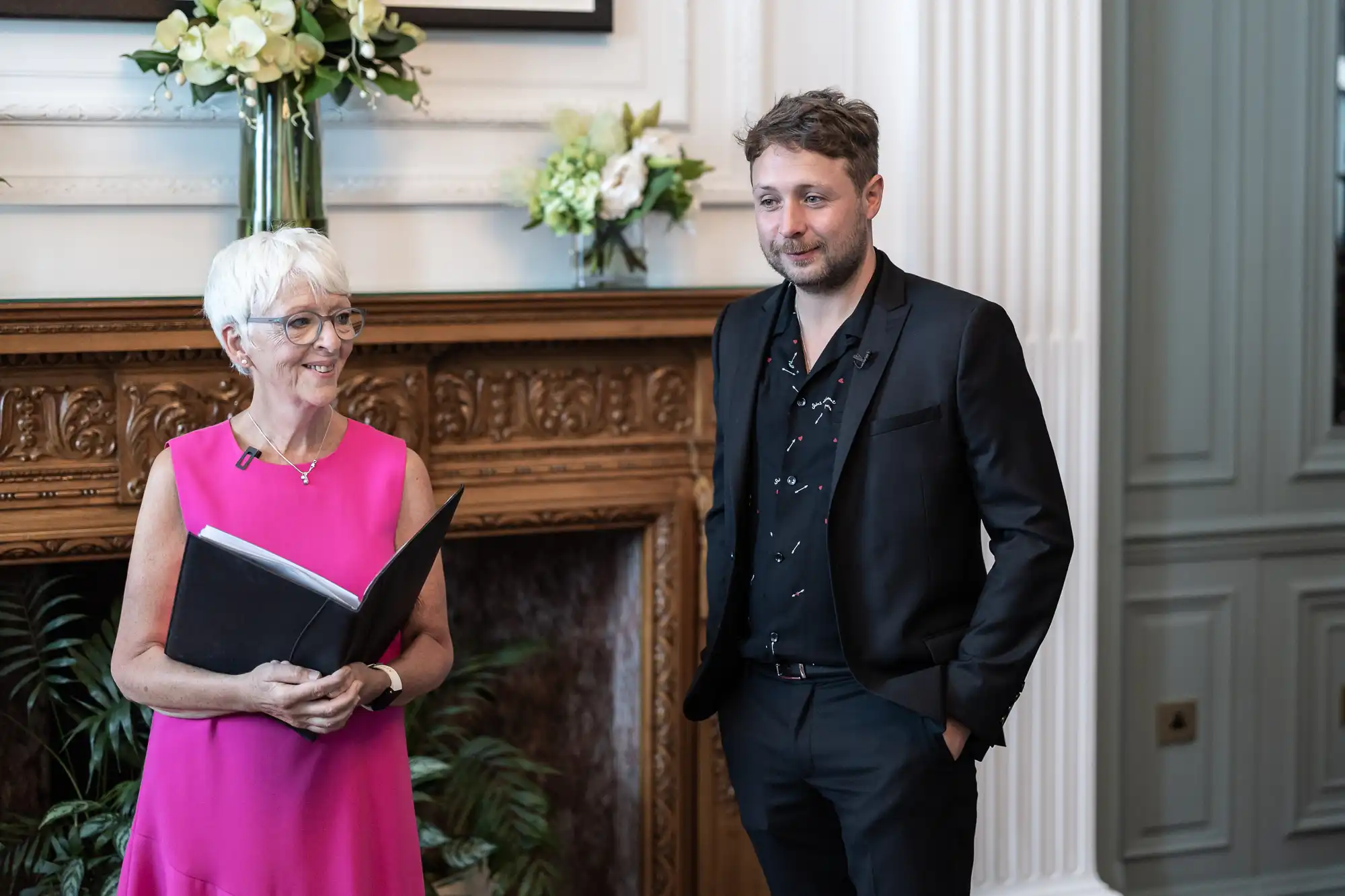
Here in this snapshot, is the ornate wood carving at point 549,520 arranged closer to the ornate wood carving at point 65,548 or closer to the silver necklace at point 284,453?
the ornate wood carving at point 65,548

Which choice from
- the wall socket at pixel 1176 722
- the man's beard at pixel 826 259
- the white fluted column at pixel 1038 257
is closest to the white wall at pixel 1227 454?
the wall socket at pixel 1176 722

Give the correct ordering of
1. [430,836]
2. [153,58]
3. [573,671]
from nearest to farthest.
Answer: [153,58] → [430,836] → [573,671]

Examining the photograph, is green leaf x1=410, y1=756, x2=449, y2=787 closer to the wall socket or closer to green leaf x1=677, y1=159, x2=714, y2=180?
green leaf x1=677, y1=159, x2=714, y2=180

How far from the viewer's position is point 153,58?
95.4 inches

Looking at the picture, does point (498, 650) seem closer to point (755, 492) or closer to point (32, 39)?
point (755, 492)

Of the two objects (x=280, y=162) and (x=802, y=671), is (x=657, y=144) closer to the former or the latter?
(x=280, y=162)

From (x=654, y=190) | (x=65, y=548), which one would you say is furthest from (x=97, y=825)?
(x=654, y=190)

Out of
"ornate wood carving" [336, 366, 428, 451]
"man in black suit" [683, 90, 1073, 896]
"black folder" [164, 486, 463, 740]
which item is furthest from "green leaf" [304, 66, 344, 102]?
"black folder" [164, 486, 463, 740]

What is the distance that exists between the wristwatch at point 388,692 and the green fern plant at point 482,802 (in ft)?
2.60

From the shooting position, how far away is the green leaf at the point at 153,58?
242 cm

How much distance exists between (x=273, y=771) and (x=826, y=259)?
3.19 feet

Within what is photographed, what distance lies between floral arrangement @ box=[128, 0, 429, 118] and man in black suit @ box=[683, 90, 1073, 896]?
90 cm

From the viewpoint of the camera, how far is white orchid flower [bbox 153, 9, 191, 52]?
92.3 inches

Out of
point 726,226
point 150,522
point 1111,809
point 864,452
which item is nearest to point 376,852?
point 150,522
